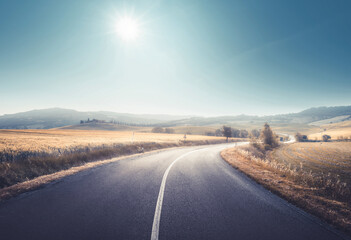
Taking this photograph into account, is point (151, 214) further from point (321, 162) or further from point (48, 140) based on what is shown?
point (321, 162)

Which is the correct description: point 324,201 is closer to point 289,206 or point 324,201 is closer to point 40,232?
point 289,206

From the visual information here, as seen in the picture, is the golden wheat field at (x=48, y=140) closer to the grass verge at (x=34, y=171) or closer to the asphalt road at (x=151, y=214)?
the grass verge at (x=34, y=171)

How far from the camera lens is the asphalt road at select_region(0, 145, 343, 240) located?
10.8 feet

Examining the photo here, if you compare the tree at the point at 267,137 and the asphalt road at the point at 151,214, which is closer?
the asphalt road at the point at 151,214

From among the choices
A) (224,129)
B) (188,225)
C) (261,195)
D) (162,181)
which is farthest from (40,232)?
(224,129)

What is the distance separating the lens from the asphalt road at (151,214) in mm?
3293

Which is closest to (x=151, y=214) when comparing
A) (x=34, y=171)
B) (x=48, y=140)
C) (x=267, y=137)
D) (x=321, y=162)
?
(x=34, y=171)

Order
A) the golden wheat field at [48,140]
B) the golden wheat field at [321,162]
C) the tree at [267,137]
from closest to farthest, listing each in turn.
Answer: the golden wheat field at [48,140]
the golden wheat field at [321,162]
the tree at [267,137]

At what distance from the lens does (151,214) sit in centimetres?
402

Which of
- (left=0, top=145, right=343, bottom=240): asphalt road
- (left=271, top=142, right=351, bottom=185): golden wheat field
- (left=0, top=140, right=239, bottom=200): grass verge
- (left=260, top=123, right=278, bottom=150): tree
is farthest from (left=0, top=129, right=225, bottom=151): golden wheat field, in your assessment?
(left=260, top=123, right=278, bottom=150): tree

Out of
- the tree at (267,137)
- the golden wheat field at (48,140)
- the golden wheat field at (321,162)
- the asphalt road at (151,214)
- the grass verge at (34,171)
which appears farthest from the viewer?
the tree at (267,137)

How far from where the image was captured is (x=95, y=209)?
4258mm

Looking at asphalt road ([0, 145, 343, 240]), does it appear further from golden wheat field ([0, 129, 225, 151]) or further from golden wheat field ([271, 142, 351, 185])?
golden wheat field ([271, 142, 351, 185])

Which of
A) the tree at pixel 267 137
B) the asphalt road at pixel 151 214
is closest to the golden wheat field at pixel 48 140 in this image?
the asphalt road at pixel 151 214
